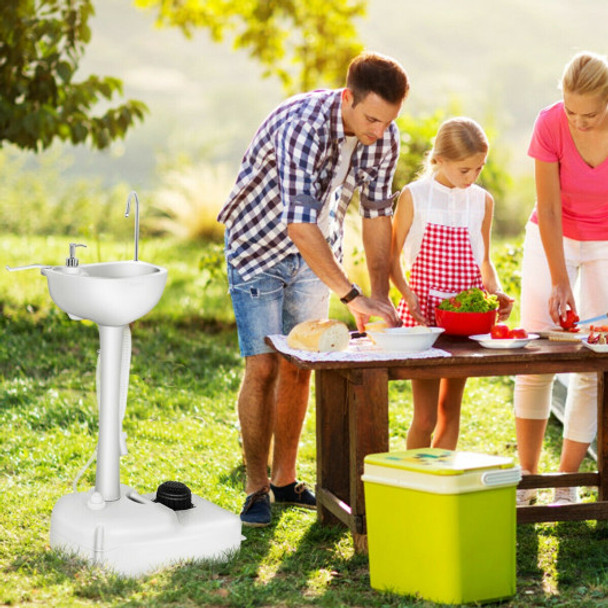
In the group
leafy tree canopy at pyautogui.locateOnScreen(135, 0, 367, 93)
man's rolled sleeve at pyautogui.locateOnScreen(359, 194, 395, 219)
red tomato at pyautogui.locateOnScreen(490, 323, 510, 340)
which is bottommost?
red tomato at pyautogui.locateOnScreen(490, 323, 510, 340)

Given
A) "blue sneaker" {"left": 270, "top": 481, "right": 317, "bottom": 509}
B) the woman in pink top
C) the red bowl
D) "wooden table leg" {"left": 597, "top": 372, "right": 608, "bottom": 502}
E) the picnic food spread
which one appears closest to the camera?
the picnic food spread

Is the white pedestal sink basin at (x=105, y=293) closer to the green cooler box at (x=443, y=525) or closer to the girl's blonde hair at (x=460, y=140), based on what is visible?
the green cooler box at (x=443, y=525)

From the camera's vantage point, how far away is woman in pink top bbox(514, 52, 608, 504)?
3824mm

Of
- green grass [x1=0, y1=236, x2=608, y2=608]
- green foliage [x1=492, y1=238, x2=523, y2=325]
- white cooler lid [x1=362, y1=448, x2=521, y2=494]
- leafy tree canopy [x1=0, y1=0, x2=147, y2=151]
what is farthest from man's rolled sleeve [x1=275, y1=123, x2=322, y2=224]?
leafy tree canopy [x1=0, y1=0, x2=147, y2=151]

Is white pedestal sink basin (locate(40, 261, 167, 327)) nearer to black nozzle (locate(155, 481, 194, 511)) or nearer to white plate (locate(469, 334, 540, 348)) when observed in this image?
black nozzle (locate(155, 481, 194, 511))

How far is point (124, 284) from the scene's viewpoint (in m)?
3.18

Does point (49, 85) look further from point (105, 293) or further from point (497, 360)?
point (497, 360)

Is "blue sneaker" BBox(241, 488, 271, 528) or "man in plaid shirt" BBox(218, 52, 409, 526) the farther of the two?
"blue sneaker" BBox(241, 488, 271, 528)

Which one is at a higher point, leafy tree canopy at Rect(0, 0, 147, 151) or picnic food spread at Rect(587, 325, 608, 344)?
leafy tree canopy at Rect(0, 0, 147, 151)

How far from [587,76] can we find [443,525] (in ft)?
5.36

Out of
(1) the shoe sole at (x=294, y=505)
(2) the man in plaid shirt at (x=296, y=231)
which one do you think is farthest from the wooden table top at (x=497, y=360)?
(1) the shoe sole at (x=294, y=505)

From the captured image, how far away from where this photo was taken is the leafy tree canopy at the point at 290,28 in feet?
28.6

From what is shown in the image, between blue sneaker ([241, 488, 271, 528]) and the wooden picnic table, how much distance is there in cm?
20

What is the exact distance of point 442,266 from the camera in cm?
397
